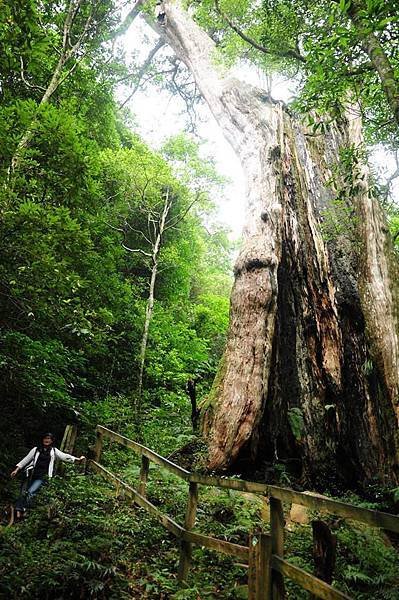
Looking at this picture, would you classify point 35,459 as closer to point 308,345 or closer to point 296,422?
point 296,422

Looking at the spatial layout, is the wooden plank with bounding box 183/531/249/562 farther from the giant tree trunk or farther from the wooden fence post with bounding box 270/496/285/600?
the giant tree trunk

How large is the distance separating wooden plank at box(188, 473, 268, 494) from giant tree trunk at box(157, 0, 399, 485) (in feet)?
7.44

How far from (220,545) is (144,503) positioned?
1585mm

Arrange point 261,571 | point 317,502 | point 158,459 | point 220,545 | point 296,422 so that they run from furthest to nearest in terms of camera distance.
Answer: point 296,422 → point 158,459 → point 220,545 → point 261,571 → point 317,502

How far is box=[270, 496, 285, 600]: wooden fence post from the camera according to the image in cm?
265

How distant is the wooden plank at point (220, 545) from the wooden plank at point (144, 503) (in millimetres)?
135

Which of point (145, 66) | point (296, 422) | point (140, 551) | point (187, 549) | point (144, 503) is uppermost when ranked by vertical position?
point (145, 66)

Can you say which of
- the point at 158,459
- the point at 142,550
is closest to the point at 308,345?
the point at 158,459

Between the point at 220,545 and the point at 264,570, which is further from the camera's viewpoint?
the point at 220,545

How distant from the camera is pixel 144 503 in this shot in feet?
14.9

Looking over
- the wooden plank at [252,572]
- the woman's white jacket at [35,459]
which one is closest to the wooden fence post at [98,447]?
the woman's white jacket at [35,459]

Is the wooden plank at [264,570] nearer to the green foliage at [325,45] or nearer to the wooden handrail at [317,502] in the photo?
the wooden handrail at [317,502]

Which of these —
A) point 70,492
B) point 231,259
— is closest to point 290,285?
point 70,492

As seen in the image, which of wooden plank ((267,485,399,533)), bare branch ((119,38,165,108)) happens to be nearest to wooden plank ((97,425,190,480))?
wooden plank ((267,485,399,533))
